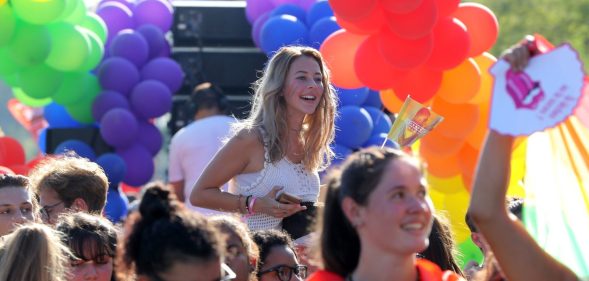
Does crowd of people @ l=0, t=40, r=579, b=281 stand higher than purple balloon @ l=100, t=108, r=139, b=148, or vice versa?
crowd of people @ l=0, t=40, r=579, b=281

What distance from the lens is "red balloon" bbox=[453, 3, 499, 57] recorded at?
728 cm

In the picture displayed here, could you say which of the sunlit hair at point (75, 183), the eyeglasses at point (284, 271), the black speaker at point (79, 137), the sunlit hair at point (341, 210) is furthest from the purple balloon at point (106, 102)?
the sunlit hair at point (341, 210)

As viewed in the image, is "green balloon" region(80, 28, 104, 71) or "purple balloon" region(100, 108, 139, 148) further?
"purple balloon" region(100, 108, 139, 148)

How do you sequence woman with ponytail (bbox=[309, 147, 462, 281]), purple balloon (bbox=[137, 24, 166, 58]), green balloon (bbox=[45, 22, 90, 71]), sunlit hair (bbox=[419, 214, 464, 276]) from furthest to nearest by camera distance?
1. purple balloon (bbox=[137, 24, 166, 58])
2. green balloon (bbox=[45, 22, 90, 71])
3. sunlit hair (bbox=[419, 214, 464, 276])
4. woman with ponytail (bbox=[309, 147, 462, 281])

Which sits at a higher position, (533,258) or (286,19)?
(533,258)

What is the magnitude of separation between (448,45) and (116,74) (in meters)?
3.14

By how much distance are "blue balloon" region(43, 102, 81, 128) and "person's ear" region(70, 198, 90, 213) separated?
4.09m

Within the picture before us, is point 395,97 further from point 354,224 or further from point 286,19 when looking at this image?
point 354,224

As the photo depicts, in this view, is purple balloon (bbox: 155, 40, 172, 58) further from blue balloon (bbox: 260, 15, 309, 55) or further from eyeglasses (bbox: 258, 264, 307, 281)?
eyeglasses (bbox: 258, 264, 307, 281)

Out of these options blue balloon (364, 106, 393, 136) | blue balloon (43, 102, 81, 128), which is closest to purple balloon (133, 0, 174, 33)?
blue balloon (43, 102, 81, 128)

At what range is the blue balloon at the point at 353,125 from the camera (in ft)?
26.7

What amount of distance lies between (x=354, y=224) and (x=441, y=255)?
1121 millimetres

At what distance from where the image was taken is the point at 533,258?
3299 millimetres

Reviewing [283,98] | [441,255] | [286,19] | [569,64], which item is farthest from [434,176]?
[569,64]
